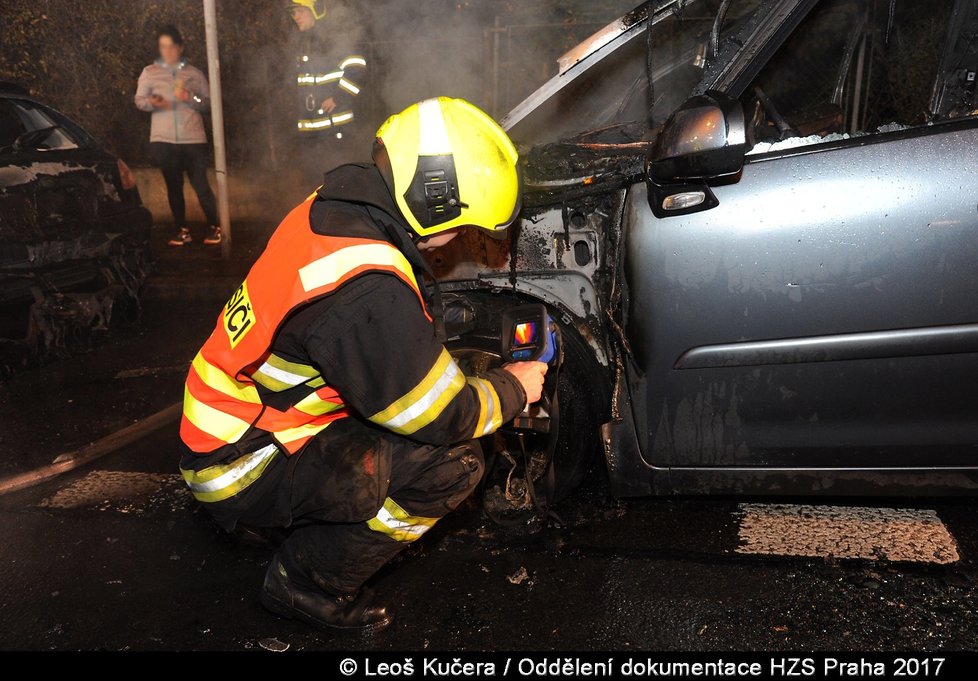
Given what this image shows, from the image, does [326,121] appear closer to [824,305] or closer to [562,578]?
[562,578]

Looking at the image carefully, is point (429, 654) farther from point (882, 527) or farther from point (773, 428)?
point (882, 527)

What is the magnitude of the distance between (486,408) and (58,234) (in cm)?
374

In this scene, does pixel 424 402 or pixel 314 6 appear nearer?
pixel 424 402

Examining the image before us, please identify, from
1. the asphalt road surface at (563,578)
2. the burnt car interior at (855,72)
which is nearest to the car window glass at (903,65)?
the burnt car interior at (855,72)

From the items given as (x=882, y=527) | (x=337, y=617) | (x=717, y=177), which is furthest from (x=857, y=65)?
(x=337, y=617)

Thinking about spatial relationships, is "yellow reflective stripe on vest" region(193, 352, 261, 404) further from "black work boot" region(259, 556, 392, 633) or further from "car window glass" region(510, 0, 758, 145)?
"car window glass" region(510, 0, 758, 145)

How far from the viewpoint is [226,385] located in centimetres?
204

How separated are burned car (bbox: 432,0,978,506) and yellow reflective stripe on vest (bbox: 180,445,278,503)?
2.56ft

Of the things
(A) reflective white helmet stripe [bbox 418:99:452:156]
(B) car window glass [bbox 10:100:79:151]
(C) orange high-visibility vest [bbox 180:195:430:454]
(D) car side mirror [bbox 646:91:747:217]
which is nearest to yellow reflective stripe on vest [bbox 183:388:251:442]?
(C) orange high-visibility vest [bbox 180:195:430:454]

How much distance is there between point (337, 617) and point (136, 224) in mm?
4006

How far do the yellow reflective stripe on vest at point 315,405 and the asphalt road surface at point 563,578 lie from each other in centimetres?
70

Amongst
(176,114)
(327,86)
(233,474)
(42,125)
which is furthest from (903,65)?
(176,114)

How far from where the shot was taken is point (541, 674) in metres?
2.01

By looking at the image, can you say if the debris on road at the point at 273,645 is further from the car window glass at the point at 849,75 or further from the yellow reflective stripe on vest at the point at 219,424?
the car window glass at the point at 849,75
